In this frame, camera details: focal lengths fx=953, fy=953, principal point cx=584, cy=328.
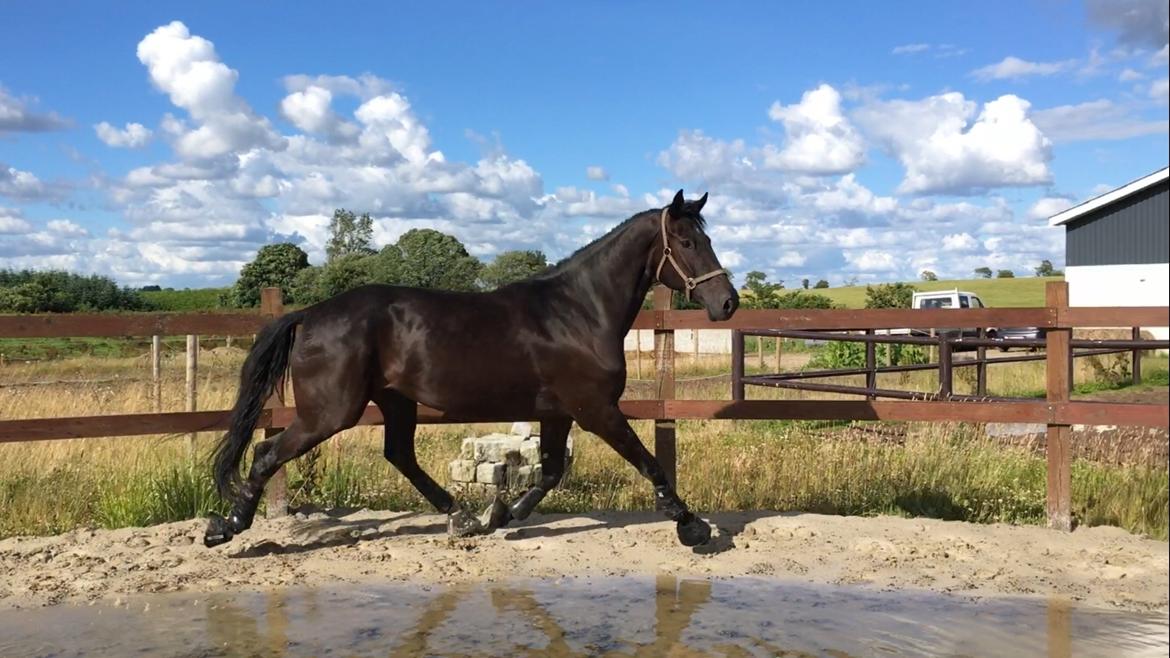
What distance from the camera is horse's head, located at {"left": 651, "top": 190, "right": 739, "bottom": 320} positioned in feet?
18.5

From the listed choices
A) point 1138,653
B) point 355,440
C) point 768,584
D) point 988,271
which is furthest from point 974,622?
point 988,271

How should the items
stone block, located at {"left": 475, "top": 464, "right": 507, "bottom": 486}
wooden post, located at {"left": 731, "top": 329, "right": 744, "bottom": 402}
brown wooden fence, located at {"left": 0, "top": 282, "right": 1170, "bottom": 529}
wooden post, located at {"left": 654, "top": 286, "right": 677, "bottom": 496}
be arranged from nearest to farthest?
brown wooden fence, located at {"left": 0, "top": 282, "right": 1170, "bottom": 529} < wooden post, located at {"left": 654, "top": 286, "right": 677, "bottom": 496} < stone block, located at {"left": 475, "top": 464, "right": 507, "bottom": 486} < wooden post, located at {"left": 731, "top": 329, "right": 744, "bottom": 402}

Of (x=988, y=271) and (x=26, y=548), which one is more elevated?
(x=988, y=271)

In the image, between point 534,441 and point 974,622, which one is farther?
point 534,441

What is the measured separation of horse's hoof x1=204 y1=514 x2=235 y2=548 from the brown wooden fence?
0.77m

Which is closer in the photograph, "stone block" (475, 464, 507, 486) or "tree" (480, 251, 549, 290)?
"stone block" (475, 464, 507, 486)

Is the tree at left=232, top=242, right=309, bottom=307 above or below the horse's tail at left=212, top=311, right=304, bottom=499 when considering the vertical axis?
above

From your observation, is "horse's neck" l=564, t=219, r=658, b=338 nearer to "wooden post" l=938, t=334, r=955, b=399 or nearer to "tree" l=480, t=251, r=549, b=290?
"wooden post" l=938, t=334, r=955, b=399

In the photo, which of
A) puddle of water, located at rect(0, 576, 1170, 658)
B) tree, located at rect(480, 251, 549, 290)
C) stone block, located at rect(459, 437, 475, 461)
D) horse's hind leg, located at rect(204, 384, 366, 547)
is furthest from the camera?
tree, located at rect(480, 251, 549, 290)

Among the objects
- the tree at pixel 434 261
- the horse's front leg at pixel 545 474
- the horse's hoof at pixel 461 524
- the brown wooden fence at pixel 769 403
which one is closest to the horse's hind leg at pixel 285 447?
the brown wooden fence at pixel 769 403

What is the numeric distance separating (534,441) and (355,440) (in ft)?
8.79

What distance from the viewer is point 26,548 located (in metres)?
5.73

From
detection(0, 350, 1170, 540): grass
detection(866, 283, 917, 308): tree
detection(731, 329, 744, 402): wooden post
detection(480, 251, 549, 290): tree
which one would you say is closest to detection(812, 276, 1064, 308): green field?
detection(866, 283, 917, 308): tree

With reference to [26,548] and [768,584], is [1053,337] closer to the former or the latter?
[768,584]
